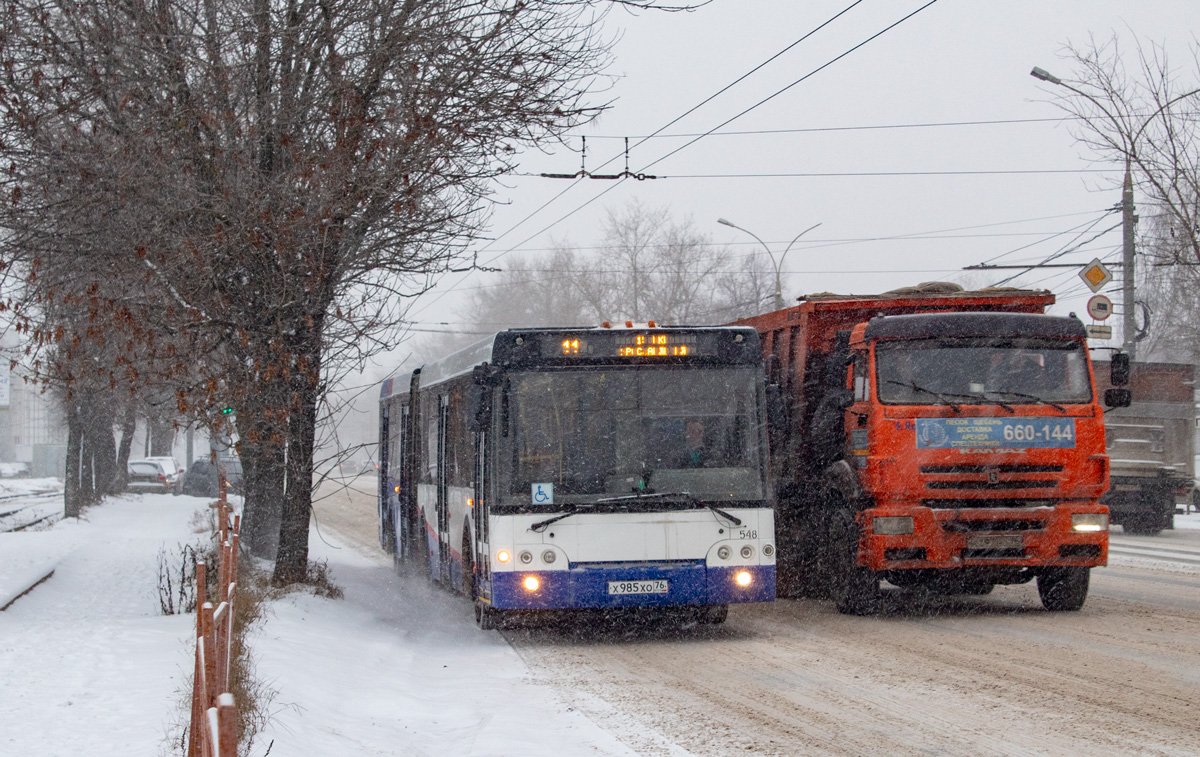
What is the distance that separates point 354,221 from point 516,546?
407 cm

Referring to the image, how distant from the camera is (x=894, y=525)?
37.2ft

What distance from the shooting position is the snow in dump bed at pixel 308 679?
22.9 feet

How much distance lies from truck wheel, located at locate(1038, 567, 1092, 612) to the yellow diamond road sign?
13.8 m

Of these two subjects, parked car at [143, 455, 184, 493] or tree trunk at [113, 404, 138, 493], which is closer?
tree trunk at [113, 404, 138, 493]

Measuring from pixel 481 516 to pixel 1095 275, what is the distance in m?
17.4

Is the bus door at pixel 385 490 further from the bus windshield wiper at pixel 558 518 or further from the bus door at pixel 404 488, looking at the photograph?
the bus windshield wiper at pixel 558 518

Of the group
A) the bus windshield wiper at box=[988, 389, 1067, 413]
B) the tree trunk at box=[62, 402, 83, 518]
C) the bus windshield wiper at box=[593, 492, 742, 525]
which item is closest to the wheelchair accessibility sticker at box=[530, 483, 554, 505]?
the bus windshield wiper at box=[593, 492, 742, 525]

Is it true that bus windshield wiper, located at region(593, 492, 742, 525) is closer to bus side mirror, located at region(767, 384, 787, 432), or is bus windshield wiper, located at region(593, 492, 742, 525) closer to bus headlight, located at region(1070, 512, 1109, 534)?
bus side mirror, located at region(767, 384, 787, 432)

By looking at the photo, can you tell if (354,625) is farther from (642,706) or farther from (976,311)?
(976,311)

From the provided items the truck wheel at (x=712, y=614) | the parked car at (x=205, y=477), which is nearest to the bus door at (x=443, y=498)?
the truck wheel at (x=712, y=614)

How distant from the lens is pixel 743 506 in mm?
10953

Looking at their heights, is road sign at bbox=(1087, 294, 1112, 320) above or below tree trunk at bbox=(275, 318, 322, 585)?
above

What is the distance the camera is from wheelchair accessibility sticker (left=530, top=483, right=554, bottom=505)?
10.8 meters

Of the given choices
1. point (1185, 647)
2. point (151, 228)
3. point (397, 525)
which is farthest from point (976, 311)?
point (397, 525)
